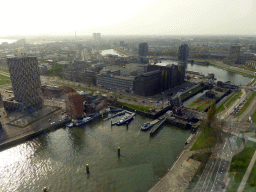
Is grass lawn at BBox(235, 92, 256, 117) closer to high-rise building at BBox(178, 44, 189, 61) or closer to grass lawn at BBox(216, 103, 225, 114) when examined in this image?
grass lawn at BBox(216, 103, 225, 114)

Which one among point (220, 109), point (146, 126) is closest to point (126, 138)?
point (146, 126)

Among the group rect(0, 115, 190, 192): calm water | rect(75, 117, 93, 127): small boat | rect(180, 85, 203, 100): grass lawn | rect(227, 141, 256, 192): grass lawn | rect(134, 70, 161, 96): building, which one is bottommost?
rect(0, 115, 190, 192): calm water

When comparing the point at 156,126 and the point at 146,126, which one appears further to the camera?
the point at 156,126

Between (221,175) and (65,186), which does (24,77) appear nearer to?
(65,186)

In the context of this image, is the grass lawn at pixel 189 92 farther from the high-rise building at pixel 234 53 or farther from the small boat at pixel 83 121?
the high-rise building at pixel 234 53

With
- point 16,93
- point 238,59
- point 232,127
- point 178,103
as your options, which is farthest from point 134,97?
point 238,59

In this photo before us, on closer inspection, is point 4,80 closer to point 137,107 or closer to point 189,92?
point 137,107

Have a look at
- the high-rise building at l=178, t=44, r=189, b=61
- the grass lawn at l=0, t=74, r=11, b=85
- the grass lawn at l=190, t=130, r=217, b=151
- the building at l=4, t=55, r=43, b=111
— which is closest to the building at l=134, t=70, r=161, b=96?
the grass lawn at l=190, t=130, r=217, b=151
